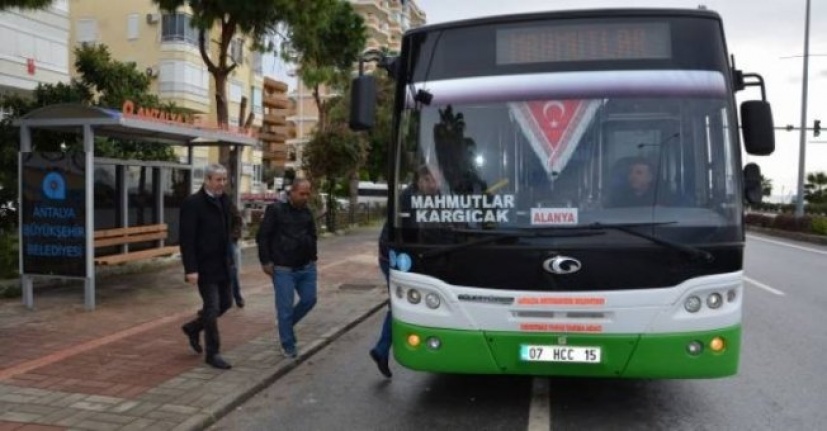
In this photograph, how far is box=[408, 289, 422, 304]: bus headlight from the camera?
18.1 feet

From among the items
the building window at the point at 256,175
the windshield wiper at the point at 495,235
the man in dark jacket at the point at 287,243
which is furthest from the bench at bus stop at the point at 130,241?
the building window at the point at 256,175

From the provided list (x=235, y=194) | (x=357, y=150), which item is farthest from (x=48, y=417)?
(x=357, y=150)

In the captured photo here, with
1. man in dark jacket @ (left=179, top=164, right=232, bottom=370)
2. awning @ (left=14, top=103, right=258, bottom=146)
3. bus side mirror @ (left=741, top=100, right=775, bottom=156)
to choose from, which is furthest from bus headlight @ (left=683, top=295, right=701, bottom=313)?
awning @ (left=14, top=103, right=258, bottom=146)

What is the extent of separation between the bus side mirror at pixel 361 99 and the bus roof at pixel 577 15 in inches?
17.8

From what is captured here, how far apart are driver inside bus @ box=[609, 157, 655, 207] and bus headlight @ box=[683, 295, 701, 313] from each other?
0.66 m

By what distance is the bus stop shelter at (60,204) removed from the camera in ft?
30.8

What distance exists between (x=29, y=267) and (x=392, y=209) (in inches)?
235

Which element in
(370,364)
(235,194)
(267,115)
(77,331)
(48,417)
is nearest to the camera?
(48,417)

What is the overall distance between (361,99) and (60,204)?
5.37 meters

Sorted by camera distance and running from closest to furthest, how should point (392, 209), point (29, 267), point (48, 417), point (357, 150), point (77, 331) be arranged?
point (48, 417)
point (392, 209)
point (77, 331)
point (29, 267)
point (357, 150)

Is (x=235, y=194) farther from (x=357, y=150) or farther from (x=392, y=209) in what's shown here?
(x=357, y=150)

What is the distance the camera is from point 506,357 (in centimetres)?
531

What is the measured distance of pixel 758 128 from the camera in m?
5.52

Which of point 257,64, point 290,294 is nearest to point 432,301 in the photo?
point 290,294
